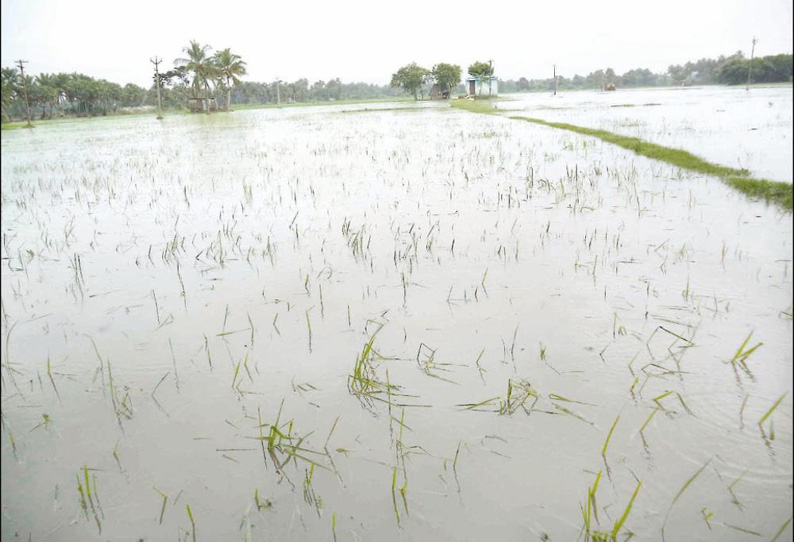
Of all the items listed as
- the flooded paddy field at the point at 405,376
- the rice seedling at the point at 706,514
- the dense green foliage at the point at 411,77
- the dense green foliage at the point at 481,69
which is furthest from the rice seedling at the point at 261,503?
the dense green foliage at the point at 411,77

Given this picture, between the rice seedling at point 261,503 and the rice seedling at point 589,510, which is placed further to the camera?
the rice seedling at point 261,503

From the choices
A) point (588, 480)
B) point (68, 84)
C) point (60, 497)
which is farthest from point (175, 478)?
point (68, 84)

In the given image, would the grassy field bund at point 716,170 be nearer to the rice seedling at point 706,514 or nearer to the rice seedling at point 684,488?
the rice seedling at point 684,488

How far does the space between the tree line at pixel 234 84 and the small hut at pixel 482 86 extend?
77cm

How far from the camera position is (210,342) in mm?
3193

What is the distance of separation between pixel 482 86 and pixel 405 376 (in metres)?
65.0

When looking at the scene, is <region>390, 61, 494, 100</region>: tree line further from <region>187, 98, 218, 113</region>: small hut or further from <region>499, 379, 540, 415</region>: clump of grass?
<region>499, 379, 540, 415</region>: clump of grass

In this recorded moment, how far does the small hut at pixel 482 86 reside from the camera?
61.6 metres

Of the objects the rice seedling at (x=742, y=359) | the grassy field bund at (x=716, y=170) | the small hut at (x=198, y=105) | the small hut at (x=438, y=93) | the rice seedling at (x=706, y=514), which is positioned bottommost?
the rice seedling at (x=706, y=514)

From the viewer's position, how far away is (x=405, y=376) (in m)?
2.74

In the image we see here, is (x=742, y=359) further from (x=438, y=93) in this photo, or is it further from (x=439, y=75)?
(x=438, y=93)

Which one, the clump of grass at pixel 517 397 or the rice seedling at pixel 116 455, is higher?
the clump of grass at pixel 517 397

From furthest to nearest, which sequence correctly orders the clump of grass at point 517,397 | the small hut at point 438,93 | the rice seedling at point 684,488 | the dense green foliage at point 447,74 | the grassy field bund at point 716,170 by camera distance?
the small hut at point 438,93
the dense green foliage at point 447,74
the grassy field bund at point 716,170
the clump of grass at point 517,397
the rice seedling at point 684,488

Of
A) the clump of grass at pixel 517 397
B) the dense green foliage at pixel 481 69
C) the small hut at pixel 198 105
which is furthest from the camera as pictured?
the dense green foliage at pixel 481 69
